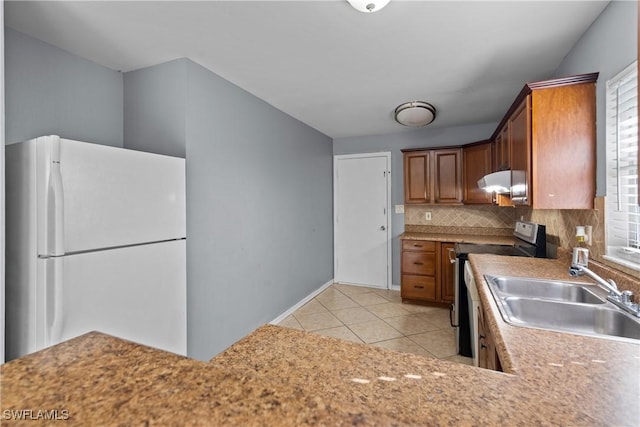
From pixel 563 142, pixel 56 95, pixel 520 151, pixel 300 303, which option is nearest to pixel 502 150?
pixel 520 151

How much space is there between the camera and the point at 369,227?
458 cm

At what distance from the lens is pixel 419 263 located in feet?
12.4

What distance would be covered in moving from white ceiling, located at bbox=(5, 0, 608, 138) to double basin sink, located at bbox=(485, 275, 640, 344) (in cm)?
154

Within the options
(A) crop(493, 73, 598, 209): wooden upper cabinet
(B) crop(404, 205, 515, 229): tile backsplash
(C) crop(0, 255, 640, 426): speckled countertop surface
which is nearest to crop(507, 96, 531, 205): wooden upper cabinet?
(A) crop(493, 73, 598, 209): wooden upper cabinet

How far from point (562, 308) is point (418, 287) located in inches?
94.3

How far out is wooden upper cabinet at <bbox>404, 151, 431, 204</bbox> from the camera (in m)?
4.04

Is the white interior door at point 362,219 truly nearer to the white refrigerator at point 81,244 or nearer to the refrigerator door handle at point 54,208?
the white refrigerator at point 81,244

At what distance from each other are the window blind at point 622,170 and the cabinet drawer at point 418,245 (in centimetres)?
208

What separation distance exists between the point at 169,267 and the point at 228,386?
5.27 feet

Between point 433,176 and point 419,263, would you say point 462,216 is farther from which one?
point 419,263

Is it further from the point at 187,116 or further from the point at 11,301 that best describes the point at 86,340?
the point at 187,116

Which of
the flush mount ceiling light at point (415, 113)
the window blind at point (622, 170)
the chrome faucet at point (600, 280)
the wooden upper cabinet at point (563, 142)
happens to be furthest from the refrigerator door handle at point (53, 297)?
the flush mount ceiling light at point (415, 113)

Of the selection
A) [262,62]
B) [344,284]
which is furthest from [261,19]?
[344,284]

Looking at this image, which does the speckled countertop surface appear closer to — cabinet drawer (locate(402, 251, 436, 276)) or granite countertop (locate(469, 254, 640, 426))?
granite countertop (locate(469, 254, 640, 426))
